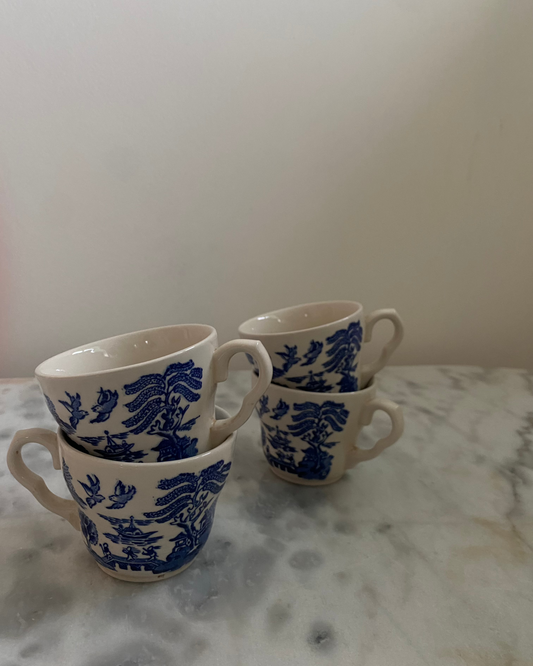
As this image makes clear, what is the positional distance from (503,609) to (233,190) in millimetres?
747

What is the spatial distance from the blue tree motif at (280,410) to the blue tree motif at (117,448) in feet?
0.65

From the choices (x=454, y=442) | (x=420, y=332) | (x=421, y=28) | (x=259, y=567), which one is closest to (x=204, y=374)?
(x=259, y=567)

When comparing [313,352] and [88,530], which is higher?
[313,352]

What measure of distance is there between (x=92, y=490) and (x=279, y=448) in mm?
245

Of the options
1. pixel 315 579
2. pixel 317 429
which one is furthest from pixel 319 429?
pixel 315 579

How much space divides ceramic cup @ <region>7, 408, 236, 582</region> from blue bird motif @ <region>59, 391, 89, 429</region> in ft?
0.11

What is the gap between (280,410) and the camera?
543 mm

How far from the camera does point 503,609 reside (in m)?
0.38

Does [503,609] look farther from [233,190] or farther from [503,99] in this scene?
[503,99]

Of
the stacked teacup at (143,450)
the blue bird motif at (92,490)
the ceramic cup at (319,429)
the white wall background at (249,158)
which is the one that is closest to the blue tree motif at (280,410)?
the ceramic cup at (319,429)

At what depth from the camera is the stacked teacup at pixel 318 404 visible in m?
0.52

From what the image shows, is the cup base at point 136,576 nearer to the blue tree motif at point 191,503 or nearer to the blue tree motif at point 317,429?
the blue tree motif at point 191,503

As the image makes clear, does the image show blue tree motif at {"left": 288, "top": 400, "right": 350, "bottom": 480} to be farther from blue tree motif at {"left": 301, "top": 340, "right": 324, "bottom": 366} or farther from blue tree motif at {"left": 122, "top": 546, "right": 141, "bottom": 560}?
blue tree motif at {"left": 122, "top": 546, "right": 141, "bottom": 560}

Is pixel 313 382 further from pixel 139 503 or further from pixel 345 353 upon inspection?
pixel 139 503
